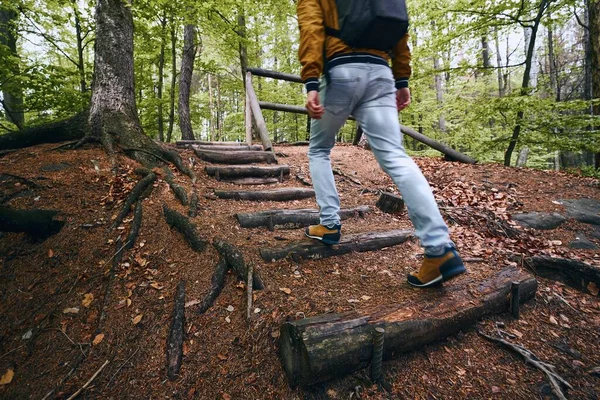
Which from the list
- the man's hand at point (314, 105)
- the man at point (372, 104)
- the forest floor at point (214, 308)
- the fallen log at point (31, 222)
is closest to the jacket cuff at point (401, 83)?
the man at point (372, 104)

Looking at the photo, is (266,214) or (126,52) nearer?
(266,214)

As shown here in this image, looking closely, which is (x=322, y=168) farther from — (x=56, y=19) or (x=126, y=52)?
(x=56, y=19)

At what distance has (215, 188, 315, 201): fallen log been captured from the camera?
376 centimetres

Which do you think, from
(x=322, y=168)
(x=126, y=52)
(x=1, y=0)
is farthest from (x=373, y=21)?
(x=1, y=0)

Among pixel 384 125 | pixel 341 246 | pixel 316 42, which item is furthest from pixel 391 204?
pixel 316 42

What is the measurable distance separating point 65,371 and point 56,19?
9762 mm

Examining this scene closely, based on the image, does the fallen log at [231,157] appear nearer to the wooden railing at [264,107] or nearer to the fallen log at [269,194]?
the wooden railing at [264,107]

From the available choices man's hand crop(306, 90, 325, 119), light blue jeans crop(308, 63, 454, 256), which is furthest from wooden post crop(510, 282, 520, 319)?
man's hand crop(306, 90, 325, 119)

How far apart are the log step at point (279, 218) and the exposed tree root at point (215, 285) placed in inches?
29.6

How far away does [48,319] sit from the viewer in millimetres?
2086

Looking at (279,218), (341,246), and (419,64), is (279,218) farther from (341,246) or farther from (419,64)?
(419,64)

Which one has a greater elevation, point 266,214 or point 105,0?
point 105,0

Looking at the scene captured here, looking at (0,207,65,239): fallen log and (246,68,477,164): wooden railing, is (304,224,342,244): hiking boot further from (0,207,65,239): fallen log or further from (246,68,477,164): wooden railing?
(246,68,477,164): wooden railing

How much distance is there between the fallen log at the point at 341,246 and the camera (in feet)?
7.97
